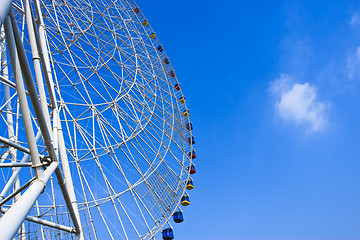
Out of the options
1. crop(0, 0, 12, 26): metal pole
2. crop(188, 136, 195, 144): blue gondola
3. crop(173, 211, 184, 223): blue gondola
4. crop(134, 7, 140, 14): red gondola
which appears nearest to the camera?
crop(0, 0, 12, 26): metal pole

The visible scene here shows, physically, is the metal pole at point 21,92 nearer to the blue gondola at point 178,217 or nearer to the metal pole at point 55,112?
the metal pole at point 55,112

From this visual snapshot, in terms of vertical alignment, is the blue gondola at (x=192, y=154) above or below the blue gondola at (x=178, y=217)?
above

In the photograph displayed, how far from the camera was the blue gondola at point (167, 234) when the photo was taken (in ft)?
64.9

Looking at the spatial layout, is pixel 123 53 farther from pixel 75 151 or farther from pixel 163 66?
pixel 75 151

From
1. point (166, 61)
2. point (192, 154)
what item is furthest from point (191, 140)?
point (166, 61)

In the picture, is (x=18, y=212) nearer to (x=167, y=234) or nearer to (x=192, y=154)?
(x=167, y=234)

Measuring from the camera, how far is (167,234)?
782 inches

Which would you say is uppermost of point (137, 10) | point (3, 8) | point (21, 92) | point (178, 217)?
point (137, 10)

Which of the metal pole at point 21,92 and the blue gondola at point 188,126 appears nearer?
the metal pole at point 21,92

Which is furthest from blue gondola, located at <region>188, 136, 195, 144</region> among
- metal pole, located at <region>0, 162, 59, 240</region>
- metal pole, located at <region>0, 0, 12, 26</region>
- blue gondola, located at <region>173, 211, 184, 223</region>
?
metal pole, located at <region>0, 0, 12, 26</region>

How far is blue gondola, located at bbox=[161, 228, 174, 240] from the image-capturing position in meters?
19.8

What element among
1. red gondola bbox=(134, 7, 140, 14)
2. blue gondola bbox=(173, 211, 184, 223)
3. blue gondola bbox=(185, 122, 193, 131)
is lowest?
blue gondola bbox=(173, 211, 184, 223)

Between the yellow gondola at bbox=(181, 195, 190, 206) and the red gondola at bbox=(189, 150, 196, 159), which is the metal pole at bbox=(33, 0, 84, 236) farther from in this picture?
the red gondola at bbox=(189, 150, 196, 159)

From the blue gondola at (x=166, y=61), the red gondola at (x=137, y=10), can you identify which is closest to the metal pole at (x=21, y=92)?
the blue gondola at (x=166, y=61)
